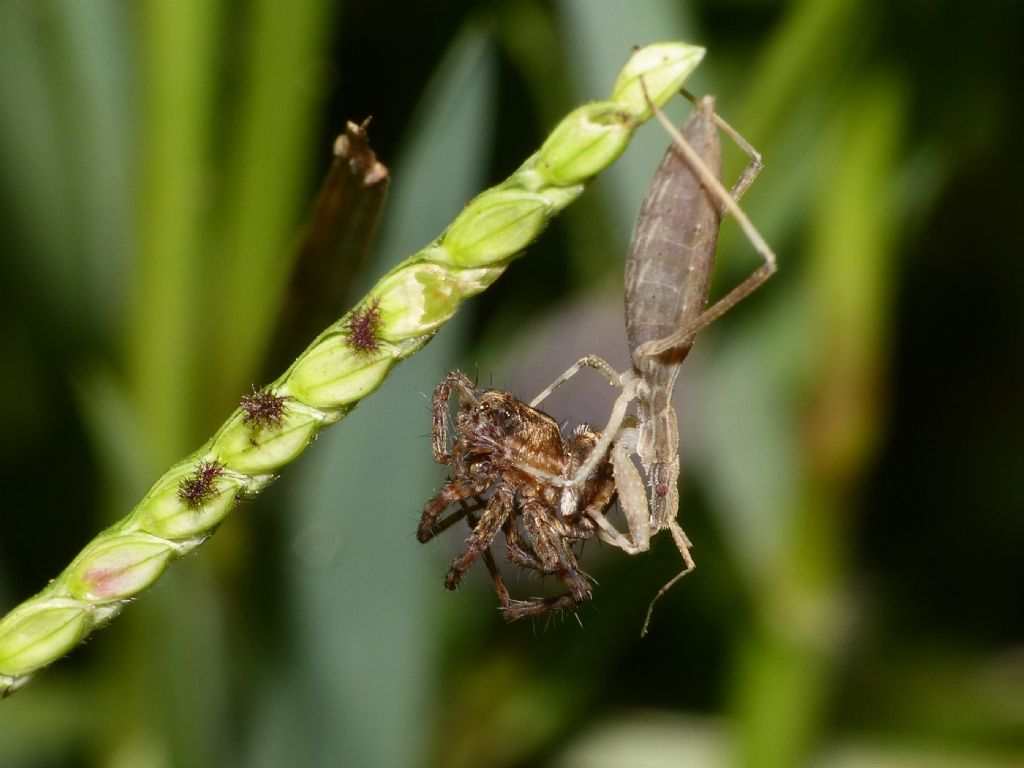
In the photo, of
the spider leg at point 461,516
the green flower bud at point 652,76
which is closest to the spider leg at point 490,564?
the spider leg at point 461,516

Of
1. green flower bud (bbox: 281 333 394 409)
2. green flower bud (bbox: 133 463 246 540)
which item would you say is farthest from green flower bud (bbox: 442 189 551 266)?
green flower bud (bbox: 133 463 246 540)

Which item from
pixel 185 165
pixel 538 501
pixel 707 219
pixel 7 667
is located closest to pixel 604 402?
pixel 538 501

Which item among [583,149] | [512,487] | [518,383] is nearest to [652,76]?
[583,149]

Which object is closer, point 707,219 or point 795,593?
point 707,219

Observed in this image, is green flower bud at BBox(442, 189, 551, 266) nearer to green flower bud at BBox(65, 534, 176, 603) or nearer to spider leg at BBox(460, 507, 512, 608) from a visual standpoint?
green flower bud at BBox(65, 534, 176, 603)

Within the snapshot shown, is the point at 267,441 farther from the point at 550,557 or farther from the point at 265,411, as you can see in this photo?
the point at 550,557

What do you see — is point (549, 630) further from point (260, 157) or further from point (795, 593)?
point (260, 157)
